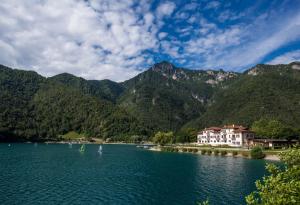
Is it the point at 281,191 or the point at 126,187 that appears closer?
the point at 281,191

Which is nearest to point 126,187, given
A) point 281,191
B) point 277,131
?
point 281,191

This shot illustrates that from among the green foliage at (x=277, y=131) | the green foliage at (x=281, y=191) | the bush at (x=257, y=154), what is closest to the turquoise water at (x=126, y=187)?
the green foliage at (x=281, y=191)

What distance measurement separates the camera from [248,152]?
454 ft

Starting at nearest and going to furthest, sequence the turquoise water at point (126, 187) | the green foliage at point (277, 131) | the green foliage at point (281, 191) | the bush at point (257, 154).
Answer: the green foliage at point (281, 191), the turquoise water at point (126, 187), the bush at point (257, 154), the green foliage at point (277, 131)

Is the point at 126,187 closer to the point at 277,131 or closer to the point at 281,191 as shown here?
the point at 281,191

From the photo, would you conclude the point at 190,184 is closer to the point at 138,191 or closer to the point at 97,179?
the point at 138,191

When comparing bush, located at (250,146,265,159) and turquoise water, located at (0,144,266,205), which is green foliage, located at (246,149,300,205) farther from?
bush, located at (250,146,265,159)

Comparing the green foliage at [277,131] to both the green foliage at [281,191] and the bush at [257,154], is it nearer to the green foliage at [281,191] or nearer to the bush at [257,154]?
the bush at [257,154]

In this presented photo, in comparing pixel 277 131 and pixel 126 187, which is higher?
pixel 277 131

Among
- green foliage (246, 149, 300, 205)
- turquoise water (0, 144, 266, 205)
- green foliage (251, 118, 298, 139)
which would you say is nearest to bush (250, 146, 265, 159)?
turquoise water (0, 144, 266, 205)

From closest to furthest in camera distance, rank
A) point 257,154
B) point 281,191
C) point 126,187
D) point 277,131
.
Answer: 1. point 281,191
2. point 126,187
3. point 257,154
4. point 277,131

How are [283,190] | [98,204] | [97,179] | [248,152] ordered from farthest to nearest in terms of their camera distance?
[248,152]
[97,179]
[98,204]
[283,190]

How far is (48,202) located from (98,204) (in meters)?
9.45

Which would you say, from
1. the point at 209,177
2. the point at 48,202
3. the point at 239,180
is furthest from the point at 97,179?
the point at 239,180
